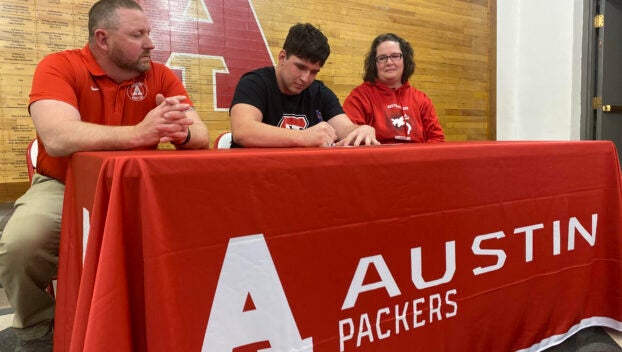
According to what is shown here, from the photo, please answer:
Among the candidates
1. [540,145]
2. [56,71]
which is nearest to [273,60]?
[56,71]

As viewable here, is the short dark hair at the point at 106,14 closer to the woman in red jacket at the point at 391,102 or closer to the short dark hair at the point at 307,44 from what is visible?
the short dark hair at the point at 307,44

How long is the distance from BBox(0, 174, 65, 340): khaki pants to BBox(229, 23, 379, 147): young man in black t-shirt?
65 centimetres

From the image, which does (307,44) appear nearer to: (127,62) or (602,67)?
(127,62)

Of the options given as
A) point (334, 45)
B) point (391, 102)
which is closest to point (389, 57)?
point (391, 102)

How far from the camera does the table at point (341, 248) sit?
2.42 feet

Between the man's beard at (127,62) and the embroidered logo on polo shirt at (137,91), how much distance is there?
52 millimetres

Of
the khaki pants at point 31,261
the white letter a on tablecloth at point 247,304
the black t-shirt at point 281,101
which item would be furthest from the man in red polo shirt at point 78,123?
the white letter a on tablecloth at point 247,304

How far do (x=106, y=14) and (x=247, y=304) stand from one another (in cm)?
115

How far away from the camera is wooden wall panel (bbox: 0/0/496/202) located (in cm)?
241

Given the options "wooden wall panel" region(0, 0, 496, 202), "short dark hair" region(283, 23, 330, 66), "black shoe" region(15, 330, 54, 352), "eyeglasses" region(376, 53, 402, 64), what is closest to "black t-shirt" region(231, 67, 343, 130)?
"short dark hair" region(283, 23, 330, 66)

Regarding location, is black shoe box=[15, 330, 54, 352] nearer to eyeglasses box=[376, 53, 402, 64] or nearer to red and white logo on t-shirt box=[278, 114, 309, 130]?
red and white logo on t-shirt box=[278, 114, 309, 130]

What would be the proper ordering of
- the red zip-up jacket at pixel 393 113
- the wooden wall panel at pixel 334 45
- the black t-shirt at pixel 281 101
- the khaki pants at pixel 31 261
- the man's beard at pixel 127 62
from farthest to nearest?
the wooden wall panel at pixel 334 45
the red zip-up jacket at pixel 393 113
the black t-shirt at pixel 281 101
the man's beard at pixel 127 62
the khaki pants at pixel 31 261

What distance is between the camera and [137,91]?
1.53 metres

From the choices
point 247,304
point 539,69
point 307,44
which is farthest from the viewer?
point 539,69
